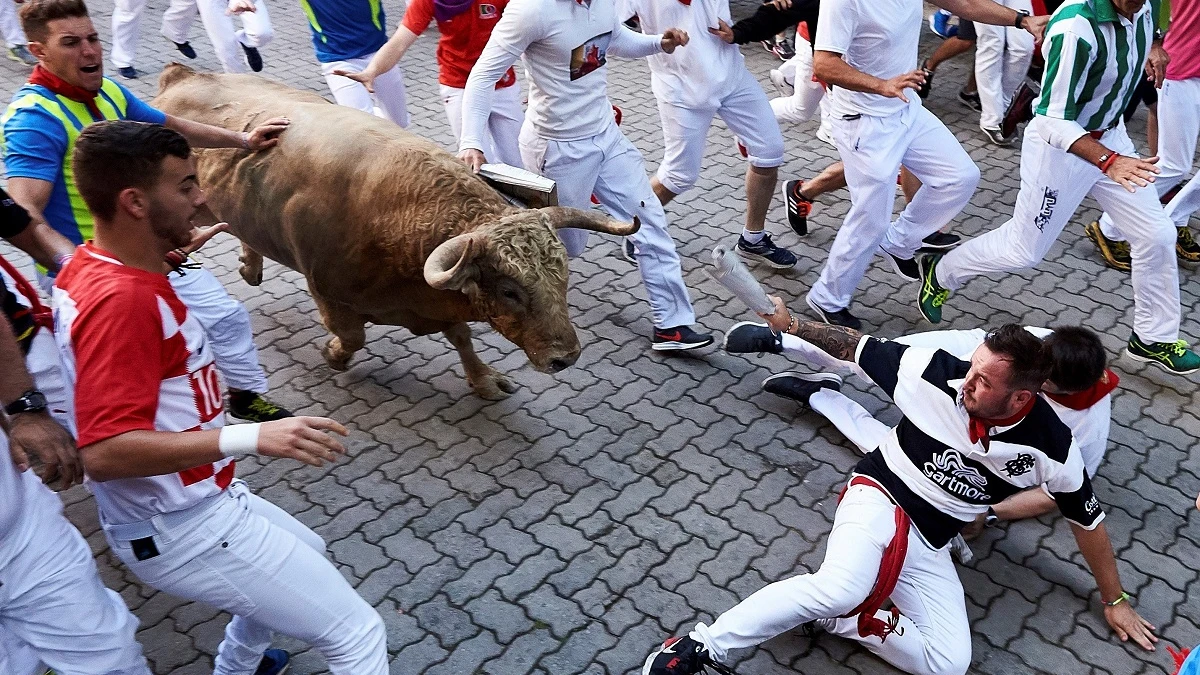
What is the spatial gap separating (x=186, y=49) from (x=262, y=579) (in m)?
8.74

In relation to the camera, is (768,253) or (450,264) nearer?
(450,264)

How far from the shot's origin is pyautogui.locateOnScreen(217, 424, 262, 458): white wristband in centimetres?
285

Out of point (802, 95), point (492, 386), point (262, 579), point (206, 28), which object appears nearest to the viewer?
point (262, 579)

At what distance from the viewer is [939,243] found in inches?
281

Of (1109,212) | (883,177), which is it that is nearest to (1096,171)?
(1109,212)

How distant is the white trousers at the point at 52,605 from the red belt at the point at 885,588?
9.00 feet

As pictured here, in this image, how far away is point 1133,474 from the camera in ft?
17.2

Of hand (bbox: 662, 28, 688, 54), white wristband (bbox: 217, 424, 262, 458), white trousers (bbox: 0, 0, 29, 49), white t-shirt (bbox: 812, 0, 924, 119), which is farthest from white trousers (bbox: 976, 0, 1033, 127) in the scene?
white trousers (bbox: 0, 0, 29, 49)

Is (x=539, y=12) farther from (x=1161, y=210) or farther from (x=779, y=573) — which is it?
(x=1161, y=210)

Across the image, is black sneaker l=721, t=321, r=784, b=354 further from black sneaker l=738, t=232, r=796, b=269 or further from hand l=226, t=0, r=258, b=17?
hand l=226, t=0, r=258, b=17

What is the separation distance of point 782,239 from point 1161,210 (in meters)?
2.57

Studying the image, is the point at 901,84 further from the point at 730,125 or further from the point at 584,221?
the point at 584,221

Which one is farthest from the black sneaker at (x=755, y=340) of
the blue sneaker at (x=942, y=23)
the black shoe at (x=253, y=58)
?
the blue sneaker at (x=942, y=23)

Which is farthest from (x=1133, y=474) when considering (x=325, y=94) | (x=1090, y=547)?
(x=325, y=94)
